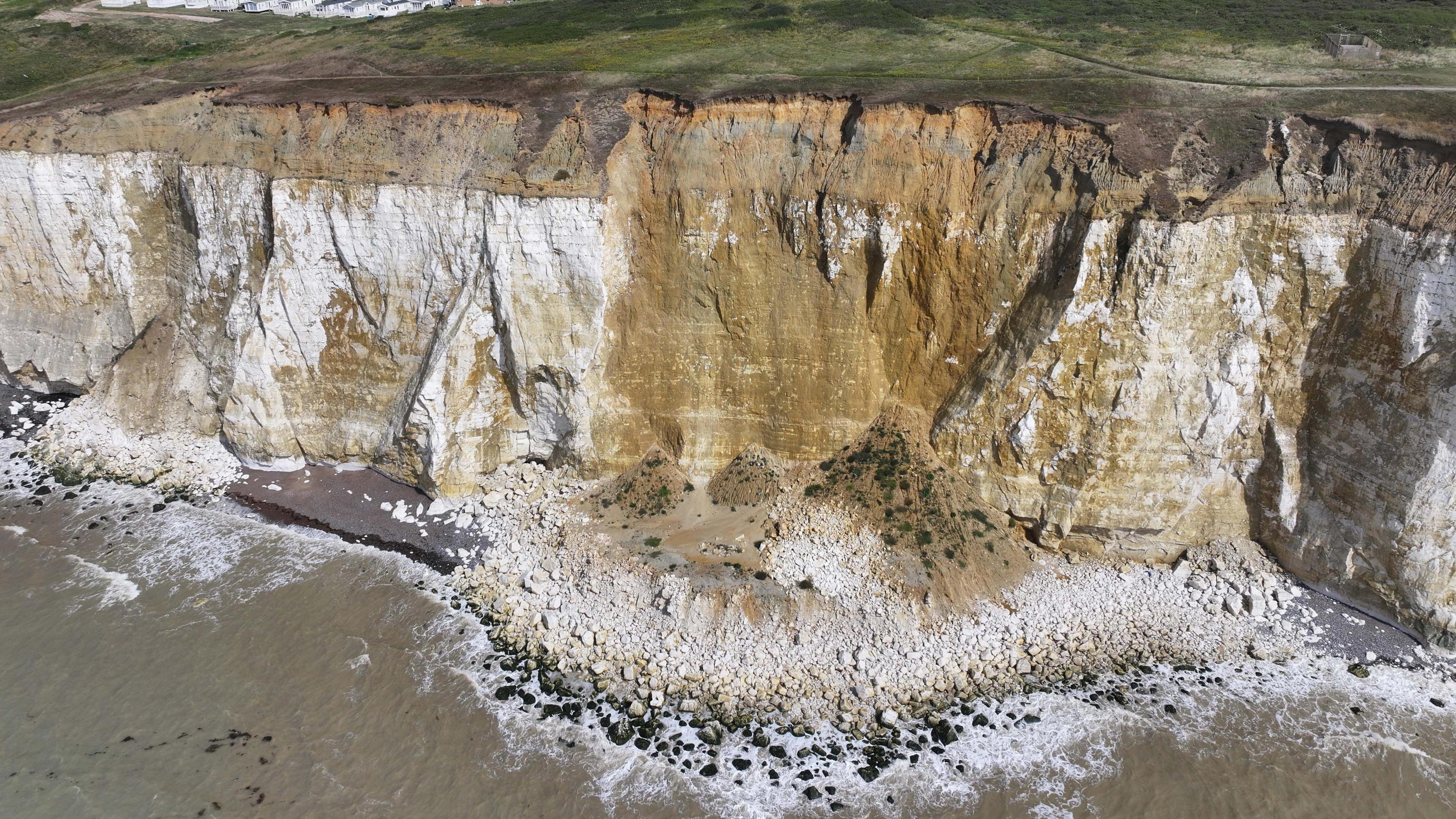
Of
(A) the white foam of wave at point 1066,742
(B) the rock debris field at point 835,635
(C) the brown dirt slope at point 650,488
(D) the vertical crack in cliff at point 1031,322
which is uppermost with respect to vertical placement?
(D) the vertical crack in cliff at point 1031,322

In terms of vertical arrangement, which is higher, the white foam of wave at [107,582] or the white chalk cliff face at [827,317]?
the white chalk cliff face at [827,317]

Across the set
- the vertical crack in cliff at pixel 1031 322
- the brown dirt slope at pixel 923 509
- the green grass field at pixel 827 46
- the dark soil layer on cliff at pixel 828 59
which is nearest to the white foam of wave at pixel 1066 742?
the brown dirt slope at pixel 923 509

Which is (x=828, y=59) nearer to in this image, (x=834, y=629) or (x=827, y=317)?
(x=827, y=317)

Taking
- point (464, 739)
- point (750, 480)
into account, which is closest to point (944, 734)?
point (750, 480)

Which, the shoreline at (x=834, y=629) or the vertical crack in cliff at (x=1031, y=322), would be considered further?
the vertical crack in cliff at (x=1031, y=322)

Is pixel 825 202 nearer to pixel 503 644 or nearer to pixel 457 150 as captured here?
pixel 457 150

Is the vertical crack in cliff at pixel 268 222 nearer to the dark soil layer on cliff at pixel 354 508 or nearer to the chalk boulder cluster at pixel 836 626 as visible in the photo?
the dark soil layer on cliff at pixel 354 508

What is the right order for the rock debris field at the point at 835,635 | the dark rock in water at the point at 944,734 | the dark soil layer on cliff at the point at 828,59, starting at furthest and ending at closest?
the dark soil layer on cliff at the point at 828,59 → the rock debris field at the point at 835,635 → the dark rock in water at the point at 944,734
